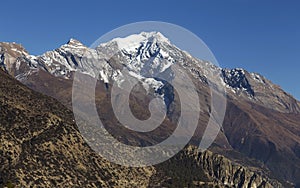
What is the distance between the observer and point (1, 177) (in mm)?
196625

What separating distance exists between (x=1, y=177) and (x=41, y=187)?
1535 cm

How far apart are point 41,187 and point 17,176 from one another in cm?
1000

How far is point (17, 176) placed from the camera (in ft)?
652

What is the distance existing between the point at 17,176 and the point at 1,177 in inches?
231

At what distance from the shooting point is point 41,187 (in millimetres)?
199125
